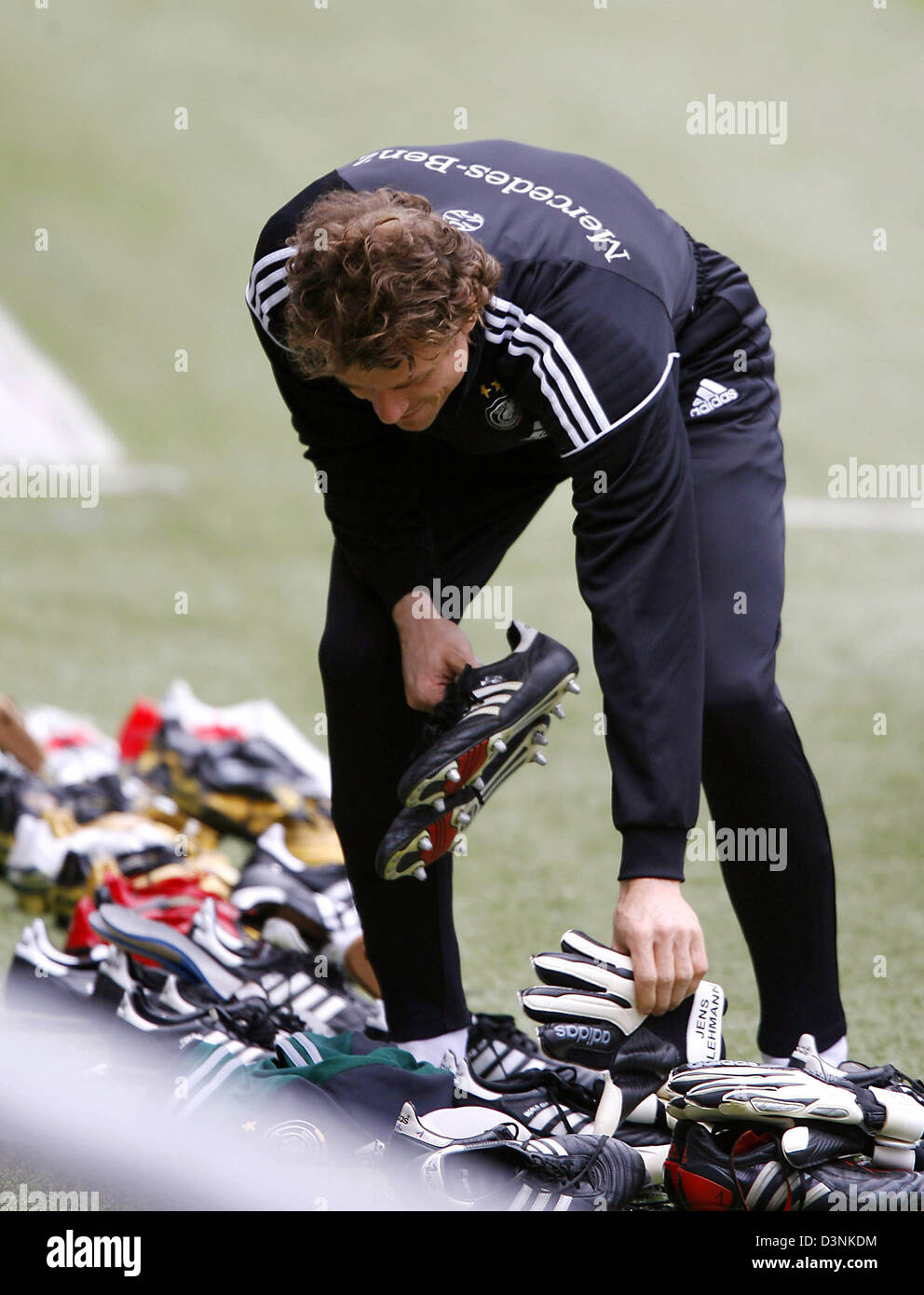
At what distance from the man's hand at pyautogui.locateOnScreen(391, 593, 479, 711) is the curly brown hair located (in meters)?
0.39

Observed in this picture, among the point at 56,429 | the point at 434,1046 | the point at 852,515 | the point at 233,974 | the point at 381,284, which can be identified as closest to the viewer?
the point at 381,284

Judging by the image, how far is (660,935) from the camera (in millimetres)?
1427

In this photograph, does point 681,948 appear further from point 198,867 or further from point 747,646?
point 198,867

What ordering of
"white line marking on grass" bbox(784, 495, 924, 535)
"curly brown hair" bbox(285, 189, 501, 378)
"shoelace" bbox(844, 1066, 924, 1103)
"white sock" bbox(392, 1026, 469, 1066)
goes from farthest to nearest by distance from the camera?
"white line marking on grass" bbox(784, 495, 924, 535) → "white sock" bbox(392, 1026, 469, 1066) → "shoelace" bbox(844, 1066, 924, 1103) → "curly brown hair" bbox(285, 189, 501, 378)

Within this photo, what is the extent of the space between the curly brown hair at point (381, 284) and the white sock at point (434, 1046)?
0.91 meters

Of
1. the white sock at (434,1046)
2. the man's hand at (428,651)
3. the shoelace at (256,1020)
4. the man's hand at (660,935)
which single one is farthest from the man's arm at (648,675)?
the shoelace at (256,1020)

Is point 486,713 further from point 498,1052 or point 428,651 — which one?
point 498,1052

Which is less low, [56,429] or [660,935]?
[56,429]

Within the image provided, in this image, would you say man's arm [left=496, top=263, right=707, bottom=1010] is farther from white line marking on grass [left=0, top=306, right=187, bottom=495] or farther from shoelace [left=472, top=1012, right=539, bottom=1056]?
white line marking on grass [left=0, top=306, right=187, bottom=495]

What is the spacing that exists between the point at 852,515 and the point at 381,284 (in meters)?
4.40

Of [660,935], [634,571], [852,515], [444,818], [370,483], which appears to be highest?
[852,515]

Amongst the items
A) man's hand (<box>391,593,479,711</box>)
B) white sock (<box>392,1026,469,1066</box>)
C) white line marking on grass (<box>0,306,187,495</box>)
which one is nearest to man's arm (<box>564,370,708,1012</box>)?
man's hand (<box>391,593,479,711</box>)

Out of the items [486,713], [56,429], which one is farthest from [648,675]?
[56,429]

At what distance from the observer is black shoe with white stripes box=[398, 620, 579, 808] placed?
1579 mm
